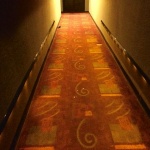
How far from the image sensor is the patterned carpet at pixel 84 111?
182 cm

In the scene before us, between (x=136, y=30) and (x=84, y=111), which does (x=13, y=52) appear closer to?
(x=84, y=111)

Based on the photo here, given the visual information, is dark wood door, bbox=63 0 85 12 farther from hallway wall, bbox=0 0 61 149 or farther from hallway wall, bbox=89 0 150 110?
hallway wall, bbox=0 0 61 149

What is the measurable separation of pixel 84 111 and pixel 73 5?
28.8 feet

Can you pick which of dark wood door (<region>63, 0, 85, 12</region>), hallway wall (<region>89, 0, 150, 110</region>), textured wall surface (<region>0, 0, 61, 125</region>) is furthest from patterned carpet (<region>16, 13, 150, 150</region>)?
dark wood door (<region>63, 0, 85, 12</region>)

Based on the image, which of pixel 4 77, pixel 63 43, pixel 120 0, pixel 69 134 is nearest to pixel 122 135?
pixel 69 134

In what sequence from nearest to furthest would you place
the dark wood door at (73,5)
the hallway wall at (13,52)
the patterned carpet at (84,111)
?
the hallway wall at (13,52), the patterned carpet at (84,111), the dark wood door at (73,5)

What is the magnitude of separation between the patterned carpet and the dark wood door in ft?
22.9

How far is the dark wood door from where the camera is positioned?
9938 mm

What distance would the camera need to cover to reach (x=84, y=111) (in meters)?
2.25

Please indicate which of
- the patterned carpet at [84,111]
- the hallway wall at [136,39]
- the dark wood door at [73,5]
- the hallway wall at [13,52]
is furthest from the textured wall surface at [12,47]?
the dark wood door at [73,5]

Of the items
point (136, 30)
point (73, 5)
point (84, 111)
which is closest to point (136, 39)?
point (136, 30)

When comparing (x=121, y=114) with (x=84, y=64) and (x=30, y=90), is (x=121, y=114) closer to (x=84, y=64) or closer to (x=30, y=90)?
(x=30, y=90)

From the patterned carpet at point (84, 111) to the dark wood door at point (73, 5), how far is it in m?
6.97

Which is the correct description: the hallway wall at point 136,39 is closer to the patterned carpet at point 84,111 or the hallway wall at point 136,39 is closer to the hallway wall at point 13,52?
the patterned carpet at point 84,111
